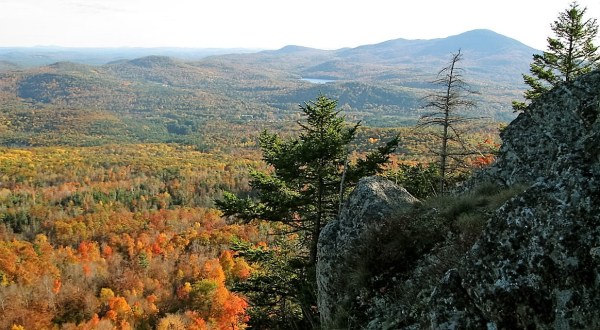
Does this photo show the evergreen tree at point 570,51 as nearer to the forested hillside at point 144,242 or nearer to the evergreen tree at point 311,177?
the forested hillside at point 144,242

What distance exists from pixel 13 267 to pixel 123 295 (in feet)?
63.0

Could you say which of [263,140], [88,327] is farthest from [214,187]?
[263,140]

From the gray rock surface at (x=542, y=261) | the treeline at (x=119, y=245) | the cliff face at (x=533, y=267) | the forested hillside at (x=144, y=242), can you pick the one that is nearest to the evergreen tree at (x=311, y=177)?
the forested hillside at (x=144, y=242)

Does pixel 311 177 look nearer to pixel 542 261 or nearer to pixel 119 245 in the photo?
pixel 542 261

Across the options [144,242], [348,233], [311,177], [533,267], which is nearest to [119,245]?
[144,242]

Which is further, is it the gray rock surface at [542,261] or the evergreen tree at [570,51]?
the evergreen tree at [570,51]

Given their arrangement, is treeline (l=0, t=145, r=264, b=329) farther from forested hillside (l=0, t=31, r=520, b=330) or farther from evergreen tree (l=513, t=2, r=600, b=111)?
evergreen tree (l=513, t=2, r=600, b=111)

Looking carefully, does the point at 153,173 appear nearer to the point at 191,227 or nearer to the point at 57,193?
the point at 57,193

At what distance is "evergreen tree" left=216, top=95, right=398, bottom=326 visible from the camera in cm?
1254

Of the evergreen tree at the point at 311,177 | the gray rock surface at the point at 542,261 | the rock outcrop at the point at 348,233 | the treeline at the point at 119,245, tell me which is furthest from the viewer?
the treeline at the point at 119,245

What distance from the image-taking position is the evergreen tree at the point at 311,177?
1254 centimetres

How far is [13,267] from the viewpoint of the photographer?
68.2 meters

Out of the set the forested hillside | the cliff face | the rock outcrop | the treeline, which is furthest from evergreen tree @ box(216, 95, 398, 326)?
the cliff face

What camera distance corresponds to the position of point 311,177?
1302 centimetres
